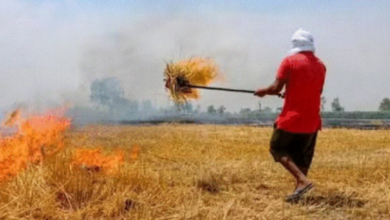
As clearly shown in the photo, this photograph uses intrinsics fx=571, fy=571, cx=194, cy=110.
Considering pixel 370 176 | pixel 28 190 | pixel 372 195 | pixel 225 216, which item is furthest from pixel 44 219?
pixel 370 176

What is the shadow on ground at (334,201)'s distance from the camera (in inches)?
233

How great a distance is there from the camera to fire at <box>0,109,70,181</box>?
625cm

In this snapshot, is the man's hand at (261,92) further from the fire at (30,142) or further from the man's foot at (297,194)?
the fire at (30,142)

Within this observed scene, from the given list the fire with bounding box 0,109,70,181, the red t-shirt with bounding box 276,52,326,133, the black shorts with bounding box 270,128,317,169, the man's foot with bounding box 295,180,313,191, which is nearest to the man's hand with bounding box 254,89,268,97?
the red t-shirt with bounding box 276,52,326,133

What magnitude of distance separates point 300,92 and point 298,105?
0.47 feet

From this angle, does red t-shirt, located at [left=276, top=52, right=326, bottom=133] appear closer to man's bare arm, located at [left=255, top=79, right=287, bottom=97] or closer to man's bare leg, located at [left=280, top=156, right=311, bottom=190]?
man's bare arm, located at [left=255, top=79, right=287, bottom=97]

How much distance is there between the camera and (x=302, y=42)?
6320mm

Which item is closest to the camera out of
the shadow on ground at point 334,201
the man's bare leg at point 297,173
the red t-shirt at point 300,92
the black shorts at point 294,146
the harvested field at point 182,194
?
the harvested field at point 182,194

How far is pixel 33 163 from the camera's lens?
623 centimetres

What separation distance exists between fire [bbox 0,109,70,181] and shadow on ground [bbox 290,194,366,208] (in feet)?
9.14

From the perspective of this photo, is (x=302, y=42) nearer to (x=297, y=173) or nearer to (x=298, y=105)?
(x=298, y=105)

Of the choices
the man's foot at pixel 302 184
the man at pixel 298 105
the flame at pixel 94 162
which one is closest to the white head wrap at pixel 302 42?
the man at pixel 298 105

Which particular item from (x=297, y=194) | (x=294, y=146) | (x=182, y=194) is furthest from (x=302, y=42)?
(x=182, y=194)

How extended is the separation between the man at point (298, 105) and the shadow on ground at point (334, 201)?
12 centimetres
